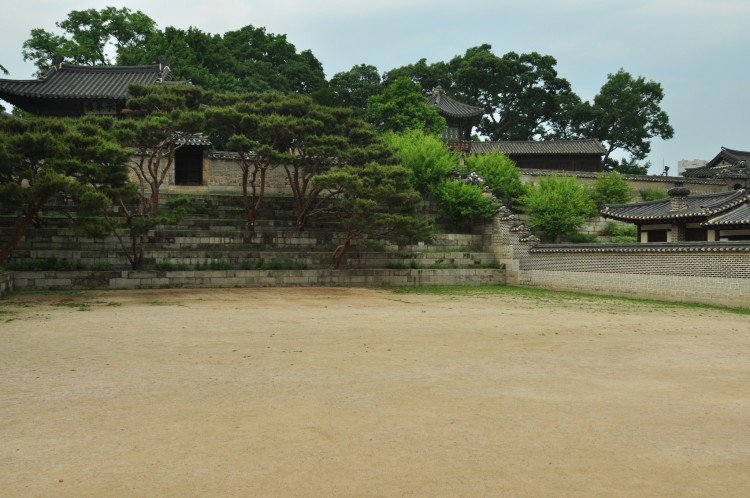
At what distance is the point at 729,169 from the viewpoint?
4759 centimetres

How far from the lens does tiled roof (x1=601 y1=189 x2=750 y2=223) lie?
26406 millimetres

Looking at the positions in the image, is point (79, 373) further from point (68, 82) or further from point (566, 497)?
point (68, 82)

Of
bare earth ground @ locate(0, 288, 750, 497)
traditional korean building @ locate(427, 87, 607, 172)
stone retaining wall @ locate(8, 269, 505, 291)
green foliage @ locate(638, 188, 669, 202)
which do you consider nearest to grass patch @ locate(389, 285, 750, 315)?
stone retaining wall @ locate(8, 269, 505, 291)

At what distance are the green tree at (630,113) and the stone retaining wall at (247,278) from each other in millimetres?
43172

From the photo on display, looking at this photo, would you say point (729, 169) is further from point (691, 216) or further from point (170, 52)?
point (170, 52)

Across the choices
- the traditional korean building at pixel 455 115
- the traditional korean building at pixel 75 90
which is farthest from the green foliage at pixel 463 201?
the traditional korean building at pixel 455 115

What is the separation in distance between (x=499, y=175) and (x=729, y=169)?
22284 mm

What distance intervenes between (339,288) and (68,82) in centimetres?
2266

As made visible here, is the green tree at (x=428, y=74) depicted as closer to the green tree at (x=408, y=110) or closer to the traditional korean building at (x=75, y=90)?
the green tree at (x=408, y=110)

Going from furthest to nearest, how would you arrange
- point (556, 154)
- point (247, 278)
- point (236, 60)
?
1. point (236, 60)
2. point (556, 154)
3. point (247, 278)

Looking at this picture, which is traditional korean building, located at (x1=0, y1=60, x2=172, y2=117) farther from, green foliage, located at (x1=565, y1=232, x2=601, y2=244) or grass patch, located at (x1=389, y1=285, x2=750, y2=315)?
green foliage, located at (x1=565, y1=232, x2=601, y2=244)

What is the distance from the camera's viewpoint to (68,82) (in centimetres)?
3659

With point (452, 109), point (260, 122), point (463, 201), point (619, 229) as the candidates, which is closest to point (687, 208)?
point (619, 229)

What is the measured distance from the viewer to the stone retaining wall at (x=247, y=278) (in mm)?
22891
